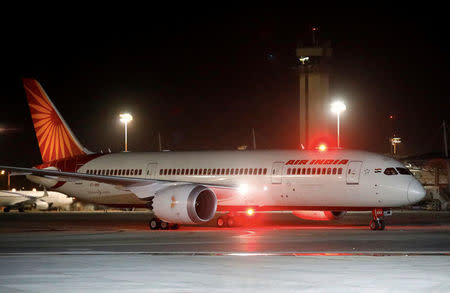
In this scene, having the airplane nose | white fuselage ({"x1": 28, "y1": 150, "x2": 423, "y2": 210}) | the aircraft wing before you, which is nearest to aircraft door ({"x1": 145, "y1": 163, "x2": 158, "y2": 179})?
white fuselage ({"x1": 28, "y1": 150, "x2": 423, "y2": 210})

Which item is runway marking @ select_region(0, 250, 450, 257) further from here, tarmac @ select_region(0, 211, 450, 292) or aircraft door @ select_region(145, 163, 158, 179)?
aircraft door @ select_region(145, 163, 158, 179)

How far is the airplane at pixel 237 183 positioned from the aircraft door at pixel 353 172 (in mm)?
41

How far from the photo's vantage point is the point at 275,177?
3241 centimetres

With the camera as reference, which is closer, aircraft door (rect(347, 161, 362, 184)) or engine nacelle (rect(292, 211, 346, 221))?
aircraft door (rect(347, 161, 362, 184))

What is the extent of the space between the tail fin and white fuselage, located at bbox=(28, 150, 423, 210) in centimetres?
218

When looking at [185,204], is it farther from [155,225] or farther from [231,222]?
[231,222]

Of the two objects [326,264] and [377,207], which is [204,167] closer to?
[377,207]

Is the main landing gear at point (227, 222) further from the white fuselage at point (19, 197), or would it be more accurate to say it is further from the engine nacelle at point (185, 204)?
the white fuselage at point (19, 197)

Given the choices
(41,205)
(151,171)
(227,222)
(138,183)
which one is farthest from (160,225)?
(41,205)

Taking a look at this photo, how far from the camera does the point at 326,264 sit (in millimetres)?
16094

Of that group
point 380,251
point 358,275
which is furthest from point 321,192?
point 358,275

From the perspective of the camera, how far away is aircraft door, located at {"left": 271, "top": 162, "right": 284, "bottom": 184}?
106 ft

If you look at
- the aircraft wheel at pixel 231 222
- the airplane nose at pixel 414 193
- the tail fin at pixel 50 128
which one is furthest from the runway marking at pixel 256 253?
the tail fin at pixel 50 128

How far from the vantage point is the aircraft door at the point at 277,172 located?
3231cm
